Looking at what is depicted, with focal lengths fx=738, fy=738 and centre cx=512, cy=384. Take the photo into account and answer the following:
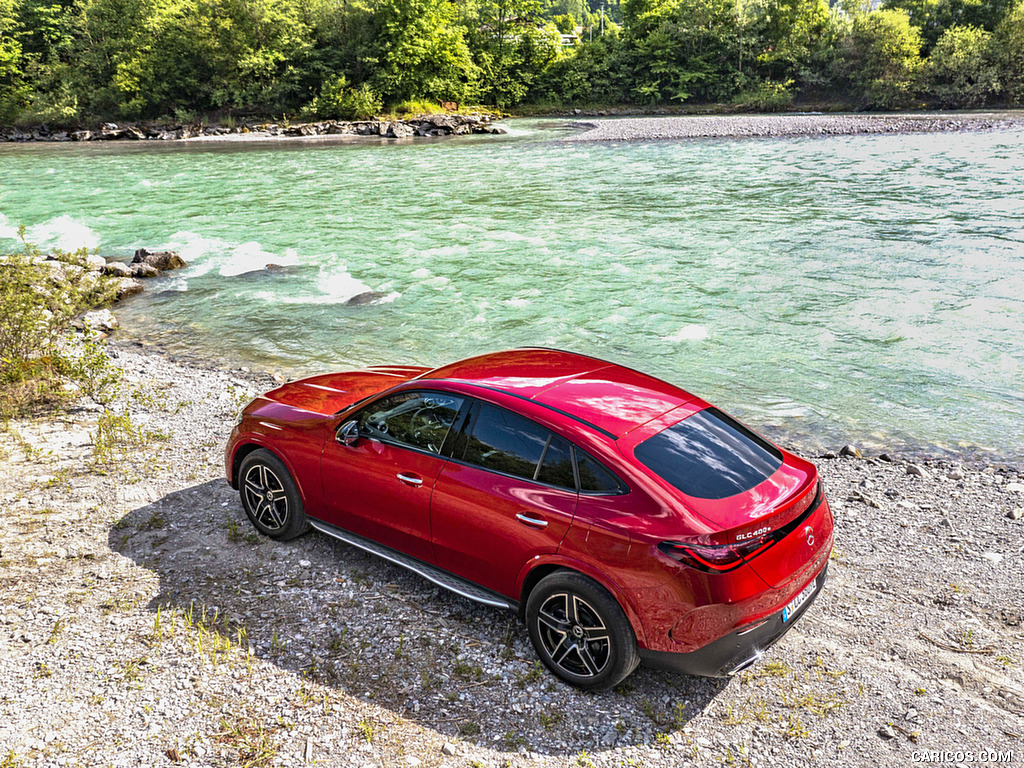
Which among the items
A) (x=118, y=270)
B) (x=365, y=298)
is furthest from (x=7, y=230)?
(x=365, y=298)

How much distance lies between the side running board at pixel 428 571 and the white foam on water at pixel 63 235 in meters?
17.0

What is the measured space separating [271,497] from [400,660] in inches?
72.9

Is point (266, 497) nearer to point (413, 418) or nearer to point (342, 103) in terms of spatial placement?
point (413, 418)

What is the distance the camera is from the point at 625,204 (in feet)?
75.8

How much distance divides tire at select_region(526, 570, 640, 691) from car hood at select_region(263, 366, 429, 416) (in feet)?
7.13

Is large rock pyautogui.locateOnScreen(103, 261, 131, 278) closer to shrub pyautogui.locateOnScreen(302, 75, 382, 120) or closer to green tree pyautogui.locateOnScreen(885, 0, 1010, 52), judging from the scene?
shrub pyautogui.locateOnScreen(302, 75, 382, 120)

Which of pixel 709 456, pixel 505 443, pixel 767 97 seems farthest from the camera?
pixel 767 97

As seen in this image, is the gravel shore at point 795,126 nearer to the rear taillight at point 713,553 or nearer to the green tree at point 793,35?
the green tree at point 793,35

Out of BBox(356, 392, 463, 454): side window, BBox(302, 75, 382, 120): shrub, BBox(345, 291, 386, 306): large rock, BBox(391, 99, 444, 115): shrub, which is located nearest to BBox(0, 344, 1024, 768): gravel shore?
BBox(356, 392, 463, 454): side window

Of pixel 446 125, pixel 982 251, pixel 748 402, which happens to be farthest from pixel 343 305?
pixel 446 125

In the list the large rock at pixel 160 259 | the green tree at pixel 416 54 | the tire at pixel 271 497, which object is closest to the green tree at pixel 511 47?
the green tree at pixel 416 54

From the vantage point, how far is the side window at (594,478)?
12.8ft

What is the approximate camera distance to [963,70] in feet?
187

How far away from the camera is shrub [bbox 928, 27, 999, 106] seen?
184 ft
